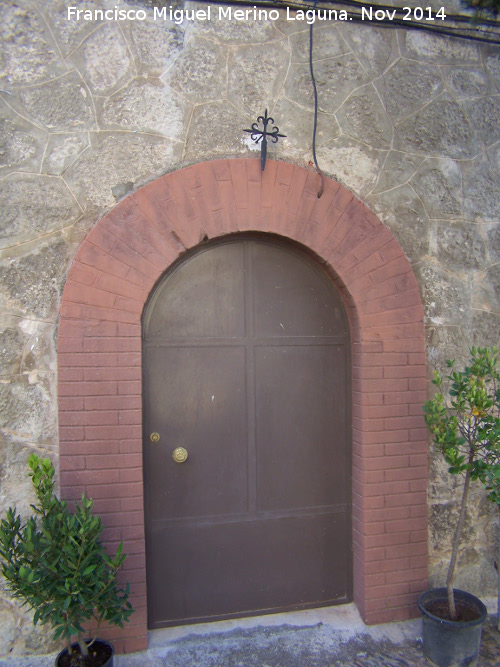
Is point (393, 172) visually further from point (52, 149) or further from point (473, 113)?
point (52, 149)

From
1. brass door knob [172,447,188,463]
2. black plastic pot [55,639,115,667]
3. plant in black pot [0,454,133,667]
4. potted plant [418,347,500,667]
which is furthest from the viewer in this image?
brass door knob [172,447,188,463]

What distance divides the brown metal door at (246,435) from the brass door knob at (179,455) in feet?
0.11

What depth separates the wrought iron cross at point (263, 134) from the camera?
2.91 meters

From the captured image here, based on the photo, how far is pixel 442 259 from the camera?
3.23 m

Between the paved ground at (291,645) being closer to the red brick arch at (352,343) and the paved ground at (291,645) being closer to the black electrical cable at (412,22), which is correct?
the red brick arch at (352,343)

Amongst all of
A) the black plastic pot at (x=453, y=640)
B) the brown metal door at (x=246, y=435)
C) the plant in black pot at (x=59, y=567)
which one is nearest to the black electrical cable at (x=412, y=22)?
the brown metal door at (x=246, y=435)

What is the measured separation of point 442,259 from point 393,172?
662 millimetres

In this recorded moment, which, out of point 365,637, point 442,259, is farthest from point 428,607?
point 442,259

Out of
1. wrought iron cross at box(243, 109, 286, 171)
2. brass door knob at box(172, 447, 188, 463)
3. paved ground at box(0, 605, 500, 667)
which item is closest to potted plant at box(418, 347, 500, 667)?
paved ground at box(0, 605, 500, 667)

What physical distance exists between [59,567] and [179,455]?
89 centimetres

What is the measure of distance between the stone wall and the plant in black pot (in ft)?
1.40

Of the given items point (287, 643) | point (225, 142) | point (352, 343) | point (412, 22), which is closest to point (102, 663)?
point (287, 643)

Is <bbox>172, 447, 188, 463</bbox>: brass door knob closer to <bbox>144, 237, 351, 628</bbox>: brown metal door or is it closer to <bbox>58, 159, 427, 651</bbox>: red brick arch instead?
<bbox>144, 237, 351, 628</bbox>: brown metal door

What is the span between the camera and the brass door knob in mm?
2900
